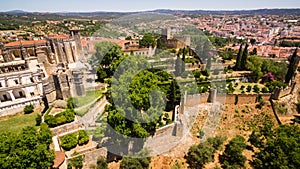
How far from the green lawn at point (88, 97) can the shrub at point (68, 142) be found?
4.36 m

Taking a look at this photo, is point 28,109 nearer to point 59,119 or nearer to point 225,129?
point 59,119

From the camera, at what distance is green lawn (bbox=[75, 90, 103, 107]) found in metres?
18.8

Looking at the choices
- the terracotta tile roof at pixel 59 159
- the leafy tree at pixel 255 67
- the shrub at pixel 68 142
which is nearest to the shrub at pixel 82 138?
the shrub at pixel 68 142

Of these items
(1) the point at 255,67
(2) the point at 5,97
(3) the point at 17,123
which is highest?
(1) the point at 255,67

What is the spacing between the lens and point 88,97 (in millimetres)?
20031

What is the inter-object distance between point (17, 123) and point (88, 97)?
6.58 meters

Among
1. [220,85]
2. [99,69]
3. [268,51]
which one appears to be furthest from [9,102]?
[268,51]

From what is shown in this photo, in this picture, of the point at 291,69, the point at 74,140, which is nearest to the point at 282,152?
the point at 74,140

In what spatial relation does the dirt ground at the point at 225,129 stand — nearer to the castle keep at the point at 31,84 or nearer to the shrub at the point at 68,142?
the shrub at the point at 68,142

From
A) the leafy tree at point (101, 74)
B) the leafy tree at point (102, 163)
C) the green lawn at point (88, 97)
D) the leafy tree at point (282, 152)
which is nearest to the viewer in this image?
the leafy tree at point (282, 152)

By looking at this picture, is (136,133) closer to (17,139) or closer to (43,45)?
(17,139)

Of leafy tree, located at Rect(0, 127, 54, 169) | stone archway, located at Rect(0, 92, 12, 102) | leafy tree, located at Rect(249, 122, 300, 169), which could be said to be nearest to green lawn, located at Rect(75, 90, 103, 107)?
stone archway, located at Rect(0, 92, 12, 102)

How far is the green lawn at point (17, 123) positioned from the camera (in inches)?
661

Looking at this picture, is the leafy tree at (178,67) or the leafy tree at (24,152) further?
the leafy tree at (178,67)
